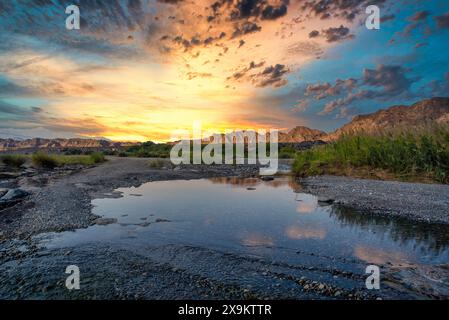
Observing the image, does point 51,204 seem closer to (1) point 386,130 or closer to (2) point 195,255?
(2) point 195,255

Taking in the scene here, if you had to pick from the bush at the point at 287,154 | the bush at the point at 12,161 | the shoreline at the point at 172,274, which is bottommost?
the shoreline at the point at 172,274

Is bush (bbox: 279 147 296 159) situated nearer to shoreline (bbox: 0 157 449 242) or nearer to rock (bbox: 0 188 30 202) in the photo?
shoreline (bbox: 0 157 449 242)

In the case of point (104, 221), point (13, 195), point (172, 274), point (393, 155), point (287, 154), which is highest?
point (287, 154)

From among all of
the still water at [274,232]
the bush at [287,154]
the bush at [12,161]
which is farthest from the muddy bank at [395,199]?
the bush at [287,154]

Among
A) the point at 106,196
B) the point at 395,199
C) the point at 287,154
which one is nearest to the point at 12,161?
the point at 106,196

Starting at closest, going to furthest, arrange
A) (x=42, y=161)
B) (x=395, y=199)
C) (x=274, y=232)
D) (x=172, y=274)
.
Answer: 1. (x=172, y=274)
2. (x=274, y=232)
3. (x=395, y=199)
4. (x=42, y=161)

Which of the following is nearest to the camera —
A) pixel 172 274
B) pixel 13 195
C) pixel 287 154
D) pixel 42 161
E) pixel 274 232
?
pixel 172 274

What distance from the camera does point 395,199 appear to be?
9.45 m

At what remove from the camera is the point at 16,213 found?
743 centimetres

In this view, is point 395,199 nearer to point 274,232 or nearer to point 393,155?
point 274,232

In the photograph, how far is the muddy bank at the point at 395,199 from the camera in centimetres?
773

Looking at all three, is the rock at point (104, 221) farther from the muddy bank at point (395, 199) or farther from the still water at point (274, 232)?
the muddy bank at point (395, 199)

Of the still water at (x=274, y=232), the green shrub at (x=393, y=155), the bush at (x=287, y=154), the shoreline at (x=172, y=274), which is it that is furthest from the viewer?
the bush at (x=287, y=154)
